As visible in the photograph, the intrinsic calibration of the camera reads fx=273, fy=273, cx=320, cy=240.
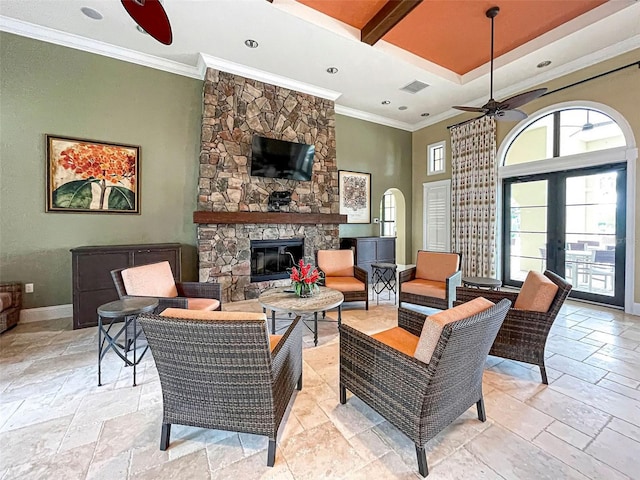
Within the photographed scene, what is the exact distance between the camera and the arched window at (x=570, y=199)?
4.14 m

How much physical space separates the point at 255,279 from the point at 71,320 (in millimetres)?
2521

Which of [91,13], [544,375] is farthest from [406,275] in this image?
[91,13]

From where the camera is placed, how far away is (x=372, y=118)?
21.6 ft

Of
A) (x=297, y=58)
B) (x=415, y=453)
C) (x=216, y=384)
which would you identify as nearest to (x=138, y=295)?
(x=216, y=384)

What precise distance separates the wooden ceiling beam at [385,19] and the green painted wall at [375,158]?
2.50m

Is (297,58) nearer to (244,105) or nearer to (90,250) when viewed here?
(244,105)

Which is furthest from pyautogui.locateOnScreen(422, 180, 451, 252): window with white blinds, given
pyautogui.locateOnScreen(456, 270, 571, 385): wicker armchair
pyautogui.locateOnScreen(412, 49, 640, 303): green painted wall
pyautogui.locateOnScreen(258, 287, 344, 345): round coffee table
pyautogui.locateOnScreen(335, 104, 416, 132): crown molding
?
pyautogui.locateOnScreen(258, 287, 344, 345): round coffee table

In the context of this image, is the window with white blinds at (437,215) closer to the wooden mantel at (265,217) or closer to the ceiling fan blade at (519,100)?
the wooden mantel at (265,217)

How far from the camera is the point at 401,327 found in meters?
2.27

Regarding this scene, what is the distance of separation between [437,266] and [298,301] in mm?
2338

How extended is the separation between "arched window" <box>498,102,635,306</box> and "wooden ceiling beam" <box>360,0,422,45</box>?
3.29 m

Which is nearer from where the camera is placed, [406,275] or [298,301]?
[298,301]

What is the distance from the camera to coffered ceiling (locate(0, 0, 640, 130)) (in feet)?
10.7

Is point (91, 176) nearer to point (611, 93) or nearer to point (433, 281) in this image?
point (433, 281)
